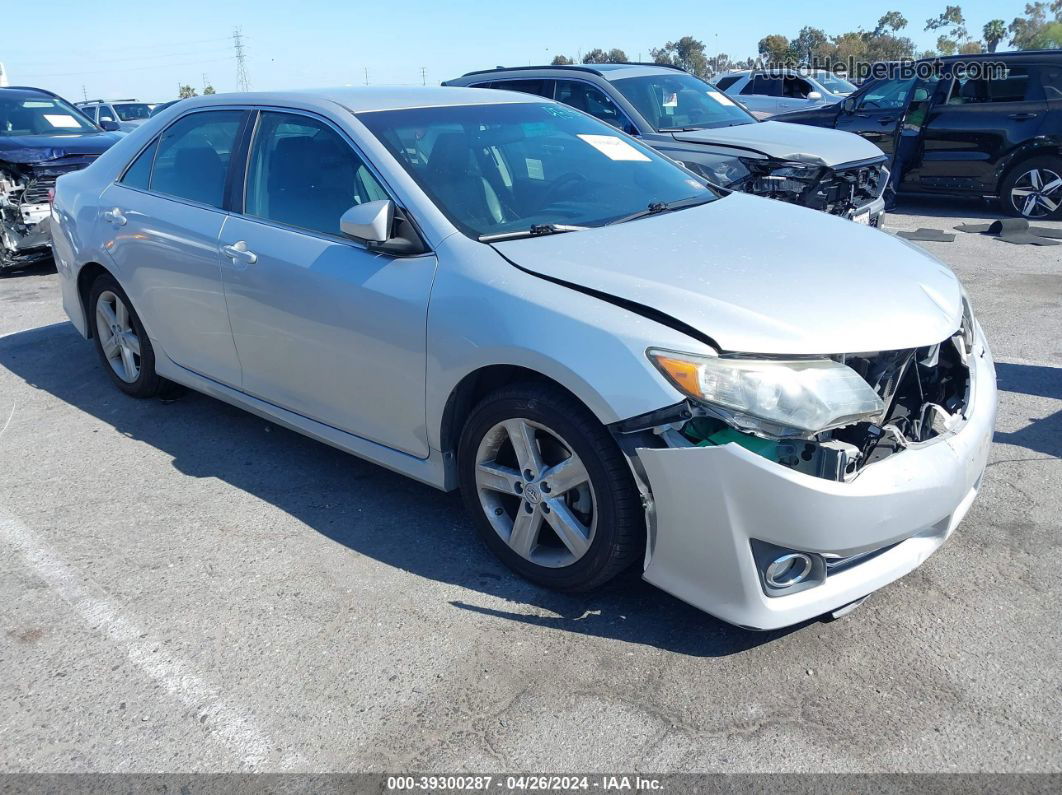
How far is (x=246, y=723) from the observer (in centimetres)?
269

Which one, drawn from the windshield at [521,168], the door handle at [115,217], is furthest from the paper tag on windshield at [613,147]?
the door handle at [115,217]

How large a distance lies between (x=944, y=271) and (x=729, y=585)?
5.45ft

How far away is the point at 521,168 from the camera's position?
3844mm

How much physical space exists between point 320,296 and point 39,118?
26.6 feet

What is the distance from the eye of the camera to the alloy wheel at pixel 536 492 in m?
3.05

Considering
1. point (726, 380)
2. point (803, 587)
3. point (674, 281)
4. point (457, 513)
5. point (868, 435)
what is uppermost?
point (674, 281)

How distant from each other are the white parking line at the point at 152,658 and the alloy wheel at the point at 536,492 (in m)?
1.09

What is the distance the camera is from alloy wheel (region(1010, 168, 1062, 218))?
9930 mm

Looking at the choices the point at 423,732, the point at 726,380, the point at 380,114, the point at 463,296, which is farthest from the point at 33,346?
the point at 726,380

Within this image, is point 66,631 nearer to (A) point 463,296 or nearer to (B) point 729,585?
(A) point 463,296

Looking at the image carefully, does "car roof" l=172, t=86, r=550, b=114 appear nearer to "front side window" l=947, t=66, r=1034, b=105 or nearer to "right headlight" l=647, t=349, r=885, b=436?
"right headlight" l=647, t=349, r=885, b=436

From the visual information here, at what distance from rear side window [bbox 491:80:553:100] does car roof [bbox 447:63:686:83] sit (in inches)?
2.7

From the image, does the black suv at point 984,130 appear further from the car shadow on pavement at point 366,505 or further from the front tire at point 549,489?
the front tire at point 549,489

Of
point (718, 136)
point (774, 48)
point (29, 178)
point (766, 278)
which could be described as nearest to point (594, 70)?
point (718, 136)
